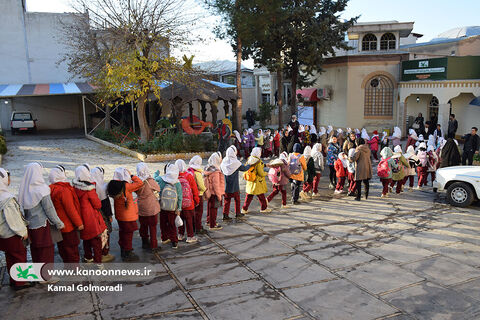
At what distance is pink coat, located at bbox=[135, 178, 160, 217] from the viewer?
688 cm

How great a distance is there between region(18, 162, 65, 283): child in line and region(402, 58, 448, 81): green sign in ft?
65.2

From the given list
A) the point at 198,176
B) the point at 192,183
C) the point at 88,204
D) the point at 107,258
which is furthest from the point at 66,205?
the point at 198,176

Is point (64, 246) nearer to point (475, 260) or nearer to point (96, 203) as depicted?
point (96, 203)

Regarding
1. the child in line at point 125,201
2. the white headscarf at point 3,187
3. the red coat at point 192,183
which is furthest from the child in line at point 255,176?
the white headscarf at point 3,187

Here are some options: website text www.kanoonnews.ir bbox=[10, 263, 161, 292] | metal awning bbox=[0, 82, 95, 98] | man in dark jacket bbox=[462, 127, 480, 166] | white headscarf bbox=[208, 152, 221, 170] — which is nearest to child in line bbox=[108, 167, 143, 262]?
website text www.kanoonnews.ir bbox=[10, 263, 161, 292]

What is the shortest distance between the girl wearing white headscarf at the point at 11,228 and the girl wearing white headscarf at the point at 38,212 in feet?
0.42

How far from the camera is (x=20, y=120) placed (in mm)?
24266

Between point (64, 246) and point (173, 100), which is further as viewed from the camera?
point (173, 100)

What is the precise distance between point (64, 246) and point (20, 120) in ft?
69.3

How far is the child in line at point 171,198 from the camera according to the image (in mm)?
7102

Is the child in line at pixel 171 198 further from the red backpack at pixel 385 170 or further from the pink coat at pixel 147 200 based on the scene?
the red backpack at pixel 385 170

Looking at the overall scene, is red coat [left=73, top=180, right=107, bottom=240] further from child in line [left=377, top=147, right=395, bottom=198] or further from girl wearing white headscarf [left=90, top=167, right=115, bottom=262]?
child in line [left=377, top=147, right=395, bottom=198]

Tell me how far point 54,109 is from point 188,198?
2420 cm

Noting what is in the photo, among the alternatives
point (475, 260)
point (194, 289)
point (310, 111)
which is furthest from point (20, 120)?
point (475, 260)
